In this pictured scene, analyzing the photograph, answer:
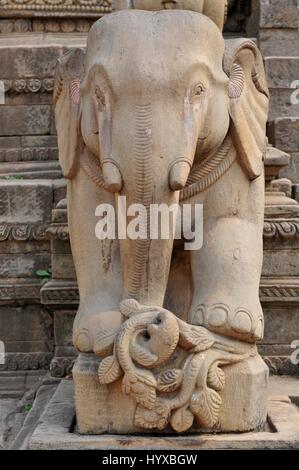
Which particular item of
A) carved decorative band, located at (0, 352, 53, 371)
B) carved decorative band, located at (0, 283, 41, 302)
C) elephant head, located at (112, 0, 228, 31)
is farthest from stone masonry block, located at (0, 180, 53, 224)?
elephant head, located at (112, 0, 228, 31)

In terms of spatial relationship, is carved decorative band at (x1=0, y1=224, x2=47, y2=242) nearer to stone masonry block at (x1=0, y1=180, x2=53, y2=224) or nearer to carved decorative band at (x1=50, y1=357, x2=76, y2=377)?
stone masonry block at (x1=0, y1=180, x2=53, y2=224)

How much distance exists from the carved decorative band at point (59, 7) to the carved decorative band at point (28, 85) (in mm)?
636

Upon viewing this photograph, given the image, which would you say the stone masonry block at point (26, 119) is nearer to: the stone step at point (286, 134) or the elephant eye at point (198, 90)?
the stone step at point (286, 134)

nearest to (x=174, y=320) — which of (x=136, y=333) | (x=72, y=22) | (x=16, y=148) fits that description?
(x=136, y=333)

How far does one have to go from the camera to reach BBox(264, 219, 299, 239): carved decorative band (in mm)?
3795

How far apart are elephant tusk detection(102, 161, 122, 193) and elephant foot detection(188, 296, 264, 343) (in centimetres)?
54

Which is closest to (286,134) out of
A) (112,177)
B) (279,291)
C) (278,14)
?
(278,14)

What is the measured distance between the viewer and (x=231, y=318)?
9.37ft

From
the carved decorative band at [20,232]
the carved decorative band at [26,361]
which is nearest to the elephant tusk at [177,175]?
the carved decorative band at [20,232]

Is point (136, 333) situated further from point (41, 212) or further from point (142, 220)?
point (41, 212)

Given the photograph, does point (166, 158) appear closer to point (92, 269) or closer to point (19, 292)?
point (92, 269)

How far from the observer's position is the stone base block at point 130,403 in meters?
2.83

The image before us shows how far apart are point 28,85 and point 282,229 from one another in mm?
1995

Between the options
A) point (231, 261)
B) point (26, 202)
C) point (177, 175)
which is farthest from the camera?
point (26, 202)
